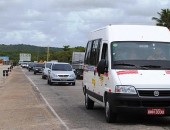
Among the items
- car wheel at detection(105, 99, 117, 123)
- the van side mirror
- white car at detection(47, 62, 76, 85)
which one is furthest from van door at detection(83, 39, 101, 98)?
white car at detection(47, 62, 76, 85)

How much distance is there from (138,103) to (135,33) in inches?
95.3

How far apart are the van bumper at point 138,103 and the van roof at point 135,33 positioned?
2033 millimetres

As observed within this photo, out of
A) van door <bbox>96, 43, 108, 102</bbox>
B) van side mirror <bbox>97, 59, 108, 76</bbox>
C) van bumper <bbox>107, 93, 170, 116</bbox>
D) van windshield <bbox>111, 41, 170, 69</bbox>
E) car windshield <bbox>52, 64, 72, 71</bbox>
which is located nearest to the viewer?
van bumper <bbox>107, 93, 170, 116</bbox>

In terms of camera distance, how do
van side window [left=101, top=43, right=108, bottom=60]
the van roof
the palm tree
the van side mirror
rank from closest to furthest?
the van side mirror → the van roof → van side window [left=101, top=43, right=108, bottom=60] → the palm tree

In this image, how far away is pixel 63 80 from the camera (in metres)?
34.1

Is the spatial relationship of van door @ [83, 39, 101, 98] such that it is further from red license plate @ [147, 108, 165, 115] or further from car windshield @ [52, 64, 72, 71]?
car windshield @ [52, 64, 72, 71]

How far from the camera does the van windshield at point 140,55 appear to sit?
12633 mm

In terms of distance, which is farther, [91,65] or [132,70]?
[91,65]

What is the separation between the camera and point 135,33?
13391 millimetres

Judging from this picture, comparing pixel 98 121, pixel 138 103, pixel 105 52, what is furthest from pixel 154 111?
pixel 105 52

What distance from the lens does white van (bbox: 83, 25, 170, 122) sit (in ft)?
38.7

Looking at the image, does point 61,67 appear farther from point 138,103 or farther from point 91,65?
point 138,103

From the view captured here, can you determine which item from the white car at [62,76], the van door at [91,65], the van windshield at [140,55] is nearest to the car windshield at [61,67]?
the white car at [62,76]

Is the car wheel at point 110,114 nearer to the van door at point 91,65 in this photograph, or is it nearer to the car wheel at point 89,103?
the van door at point 91,65
